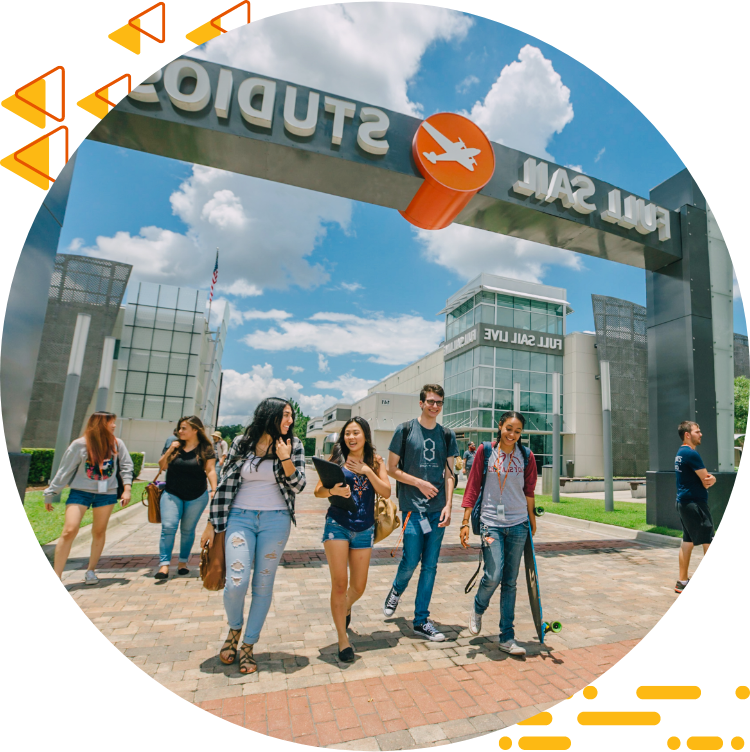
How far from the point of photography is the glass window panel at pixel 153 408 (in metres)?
34.3

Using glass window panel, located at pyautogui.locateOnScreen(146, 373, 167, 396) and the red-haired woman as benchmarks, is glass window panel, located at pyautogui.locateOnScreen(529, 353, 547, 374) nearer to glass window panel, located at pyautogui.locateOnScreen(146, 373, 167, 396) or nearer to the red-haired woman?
glass window panel, located at pyautogui.locateOnScreen(146, 373, 167, 396)

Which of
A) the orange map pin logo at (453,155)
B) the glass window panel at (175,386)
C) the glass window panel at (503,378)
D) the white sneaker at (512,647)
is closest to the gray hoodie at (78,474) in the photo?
the white sneaker at (512,647)

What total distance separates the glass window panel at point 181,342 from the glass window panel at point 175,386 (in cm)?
217

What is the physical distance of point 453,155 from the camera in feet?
20.7

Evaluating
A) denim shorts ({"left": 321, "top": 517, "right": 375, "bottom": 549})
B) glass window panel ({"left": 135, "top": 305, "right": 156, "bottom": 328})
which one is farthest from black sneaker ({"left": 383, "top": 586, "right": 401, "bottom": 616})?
glass window panel ({"left": 135, "top": 305, "right": 156, "bottom": 328})

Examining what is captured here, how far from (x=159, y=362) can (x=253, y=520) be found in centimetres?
3588

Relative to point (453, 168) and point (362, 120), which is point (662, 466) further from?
point (362, 120)

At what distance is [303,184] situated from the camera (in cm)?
646

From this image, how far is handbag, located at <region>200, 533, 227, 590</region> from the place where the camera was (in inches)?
118

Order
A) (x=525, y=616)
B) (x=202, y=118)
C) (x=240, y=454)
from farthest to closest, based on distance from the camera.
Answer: (x=202, y=118) → (x=525, y=616) → (x=240, y=454)

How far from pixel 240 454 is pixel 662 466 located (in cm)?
887

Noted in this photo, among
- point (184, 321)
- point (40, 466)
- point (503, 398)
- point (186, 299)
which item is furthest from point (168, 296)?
point (503, 398)

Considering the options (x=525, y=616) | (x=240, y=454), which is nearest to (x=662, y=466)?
(x=525, y=616)

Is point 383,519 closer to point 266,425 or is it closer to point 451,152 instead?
point 266,425
